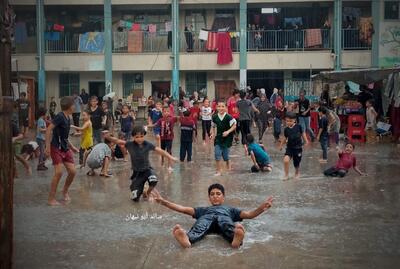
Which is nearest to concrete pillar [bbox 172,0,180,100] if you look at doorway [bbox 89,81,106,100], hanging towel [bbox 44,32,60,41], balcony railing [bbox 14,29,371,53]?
balcony railing [bbox 14,29,371,53]

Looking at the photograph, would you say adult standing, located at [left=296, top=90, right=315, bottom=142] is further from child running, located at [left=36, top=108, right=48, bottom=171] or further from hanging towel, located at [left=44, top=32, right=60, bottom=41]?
hanging towel, located at [left=44, top=32, right=60, bottom=41]

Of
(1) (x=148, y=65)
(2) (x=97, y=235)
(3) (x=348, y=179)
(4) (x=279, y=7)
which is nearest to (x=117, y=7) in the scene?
(1) (x=148, y=65)

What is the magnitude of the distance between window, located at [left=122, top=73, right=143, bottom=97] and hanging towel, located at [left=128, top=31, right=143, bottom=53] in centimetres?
148

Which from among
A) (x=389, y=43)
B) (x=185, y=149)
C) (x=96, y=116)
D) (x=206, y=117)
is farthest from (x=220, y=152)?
(x=389, y=43)

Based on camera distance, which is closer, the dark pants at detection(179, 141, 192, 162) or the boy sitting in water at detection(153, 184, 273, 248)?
the boy sitting in water at detection(153, 184, 273, 248)

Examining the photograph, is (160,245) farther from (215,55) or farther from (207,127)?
(215,55)

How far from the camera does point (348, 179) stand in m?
10.4

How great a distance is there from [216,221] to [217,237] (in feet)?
0.55

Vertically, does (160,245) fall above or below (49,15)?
below

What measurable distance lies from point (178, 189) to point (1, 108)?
5.08 m

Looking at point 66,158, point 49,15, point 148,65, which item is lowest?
point 66,158

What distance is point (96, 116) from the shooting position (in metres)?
13.0

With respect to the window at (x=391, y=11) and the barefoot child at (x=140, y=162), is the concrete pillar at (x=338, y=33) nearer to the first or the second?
the window at (x=391, y=11)

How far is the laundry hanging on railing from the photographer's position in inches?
1224
